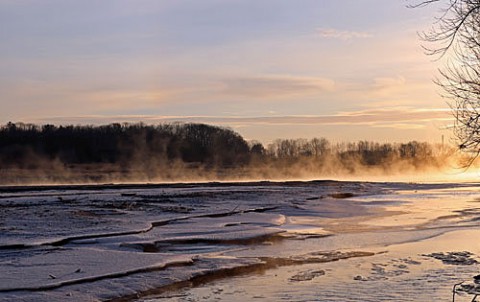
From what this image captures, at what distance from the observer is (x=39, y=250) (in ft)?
48.4

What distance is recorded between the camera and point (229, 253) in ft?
50.8

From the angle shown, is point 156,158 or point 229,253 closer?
point 229,253

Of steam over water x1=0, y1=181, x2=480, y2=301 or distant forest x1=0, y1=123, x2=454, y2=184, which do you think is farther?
distant forest x1=0, y1=123, x2=454, y2=184

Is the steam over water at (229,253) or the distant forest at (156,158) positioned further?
the distant forest at (156,158)

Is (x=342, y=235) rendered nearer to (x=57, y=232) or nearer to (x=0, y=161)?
(x=57, y=232)

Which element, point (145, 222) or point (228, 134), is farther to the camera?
point (228, 134)

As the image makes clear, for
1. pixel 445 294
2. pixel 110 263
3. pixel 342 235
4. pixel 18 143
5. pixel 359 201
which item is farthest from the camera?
pixel 18 143

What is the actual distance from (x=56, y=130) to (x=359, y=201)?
191 feet

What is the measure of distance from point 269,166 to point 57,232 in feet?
235

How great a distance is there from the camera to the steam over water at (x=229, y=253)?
11.4m

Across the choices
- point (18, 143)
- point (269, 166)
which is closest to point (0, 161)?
point (18, 143)

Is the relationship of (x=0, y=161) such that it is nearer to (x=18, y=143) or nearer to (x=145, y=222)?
(x=18, y=143)

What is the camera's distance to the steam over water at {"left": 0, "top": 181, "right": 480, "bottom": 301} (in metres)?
11.4

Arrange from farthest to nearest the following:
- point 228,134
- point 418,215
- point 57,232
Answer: point 228,134 < point 418,215 < point 57,232
